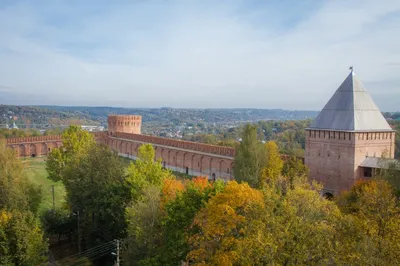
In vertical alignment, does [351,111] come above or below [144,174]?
above

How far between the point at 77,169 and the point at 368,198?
56.9 feet

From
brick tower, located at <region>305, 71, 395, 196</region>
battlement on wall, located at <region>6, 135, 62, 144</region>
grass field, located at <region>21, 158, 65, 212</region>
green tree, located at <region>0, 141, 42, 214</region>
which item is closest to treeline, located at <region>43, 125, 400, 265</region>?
brick tower, located at <region>305, 71, 395, 196</region>

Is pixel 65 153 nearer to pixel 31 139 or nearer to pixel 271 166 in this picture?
pixel 271 166

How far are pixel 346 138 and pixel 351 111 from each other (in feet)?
6.75

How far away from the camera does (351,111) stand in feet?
91.7

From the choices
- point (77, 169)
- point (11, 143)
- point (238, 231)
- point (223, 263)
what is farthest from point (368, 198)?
point (11, 143)

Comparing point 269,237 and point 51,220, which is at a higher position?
point 269,237

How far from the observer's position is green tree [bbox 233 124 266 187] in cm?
2648

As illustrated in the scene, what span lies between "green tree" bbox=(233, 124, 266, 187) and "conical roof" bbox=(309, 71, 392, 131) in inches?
217

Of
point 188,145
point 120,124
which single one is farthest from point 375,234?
point 120,124

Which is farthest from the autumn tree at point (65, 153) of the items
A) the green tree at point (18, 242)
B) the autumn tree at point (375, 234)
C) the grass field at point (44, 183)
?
the autumn tree at point (375, 234)

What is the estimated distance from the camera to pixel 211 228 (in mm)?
13859

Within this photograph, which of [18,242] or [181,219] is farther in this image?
[18,242]

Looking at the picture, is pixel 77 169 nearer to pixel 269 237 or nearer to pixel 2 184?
pixel 2 184
